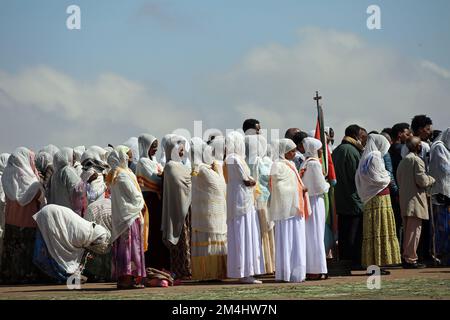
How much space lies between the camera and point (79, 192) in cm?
1470

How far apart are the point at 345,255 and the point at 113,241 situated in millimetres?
3788

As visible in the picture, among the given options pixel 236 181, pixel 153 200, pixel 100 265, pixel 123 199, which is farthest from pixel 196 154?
pixel 100 265

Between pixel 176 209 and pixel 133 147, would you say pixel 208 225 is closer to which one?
A: pixel 176 209

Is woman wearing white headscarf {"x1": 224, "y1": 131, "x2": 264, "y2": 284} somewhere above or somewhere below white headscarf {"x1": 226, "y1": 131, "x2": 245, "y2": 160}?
below

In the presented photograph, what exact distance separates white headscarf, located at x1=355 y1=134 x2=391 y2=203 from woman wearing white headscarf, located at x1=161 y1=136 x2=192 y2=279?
97.0 inches

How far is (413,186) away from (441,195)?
0.57 m

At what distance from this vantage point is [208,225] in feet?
45.1

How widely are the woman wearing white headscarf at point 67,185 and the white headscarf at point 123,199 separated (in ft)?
6.37

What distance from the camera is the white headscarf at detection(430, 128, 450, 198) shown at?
1556cm

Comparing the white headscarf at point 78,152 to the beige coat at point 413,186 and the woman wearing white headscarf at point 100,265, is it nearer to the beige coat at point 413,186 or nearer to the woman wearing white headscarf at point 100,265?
the woman wearing white headscarf at point 100,265

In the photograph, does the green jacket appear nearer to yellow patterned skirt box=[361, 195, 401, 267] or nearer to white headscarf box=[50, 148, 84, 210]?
yellow patterned skirt box=[361, 195, 401, 267]

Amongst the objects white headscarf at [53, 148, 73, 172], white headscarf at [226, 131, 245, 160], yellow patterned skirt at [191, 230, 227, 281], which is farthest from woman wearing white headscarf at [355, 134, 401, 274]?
white headscarf at [53, 148, 73, 172]

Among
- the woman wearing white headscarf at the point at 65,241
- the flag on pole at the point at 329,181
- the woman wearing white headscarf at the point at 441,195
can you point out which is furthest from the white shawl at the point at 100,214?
the woman wearing white headscarf at the point at 441,195
